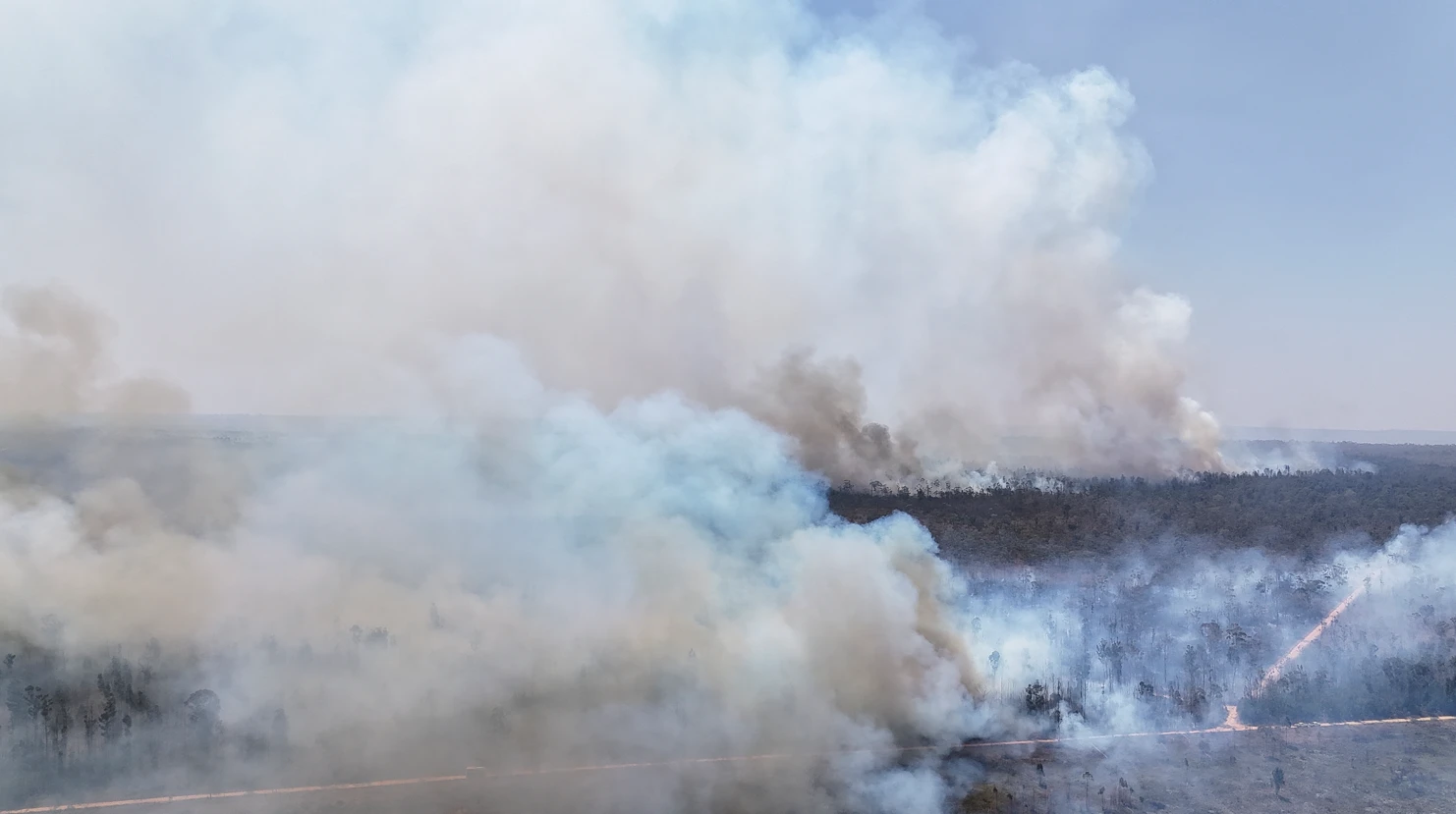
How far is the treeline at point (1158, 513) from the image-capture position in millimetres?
63406

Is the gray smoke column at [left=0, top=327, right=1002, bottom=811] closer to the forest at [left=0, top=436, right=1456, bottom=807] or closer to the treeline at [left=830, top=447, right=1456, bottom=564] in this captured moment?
the forest at [left=0, top=436, right=1456, bottom=807]

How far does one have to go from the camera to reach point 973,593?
48.6 m

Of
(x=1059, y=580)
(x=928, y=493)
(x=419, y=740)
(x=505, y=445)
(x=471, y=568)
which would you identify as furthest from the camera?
(x=928, y=493)

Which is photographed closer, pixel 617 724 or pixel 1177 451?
Answer: pixel 617 724

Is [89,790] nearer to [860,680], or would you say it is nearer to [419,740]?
[419,740]

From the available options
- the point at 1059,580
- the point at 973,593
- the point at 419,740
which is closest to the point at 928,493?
the point at 1059,580

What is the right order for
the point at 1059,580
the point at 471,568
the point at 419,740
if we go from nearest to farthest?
the point at 419,740 < the point at 471,568 < the point at 1059,580

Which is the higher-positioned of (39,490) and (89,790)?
(39,490)

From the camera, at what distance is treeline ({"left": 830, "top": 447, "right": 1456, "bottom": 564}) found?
63.4m

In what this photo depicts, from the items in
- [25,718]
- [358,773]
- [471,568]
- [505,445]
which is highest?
[505,445]

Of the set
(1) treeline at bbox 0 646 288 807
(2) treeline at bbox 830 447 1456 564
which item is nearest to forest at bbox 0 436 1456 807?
(1) treeline at bbox 0 646 288 807

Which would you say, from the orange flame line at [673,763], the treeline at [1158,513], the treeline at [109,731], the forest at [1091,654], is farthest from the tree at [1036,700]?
the treeline at [109,731]

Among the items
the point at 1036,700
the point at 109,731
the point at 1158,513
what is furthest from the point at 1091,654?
the point at 109,731

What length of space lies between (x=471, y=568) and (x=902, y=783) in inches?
877
